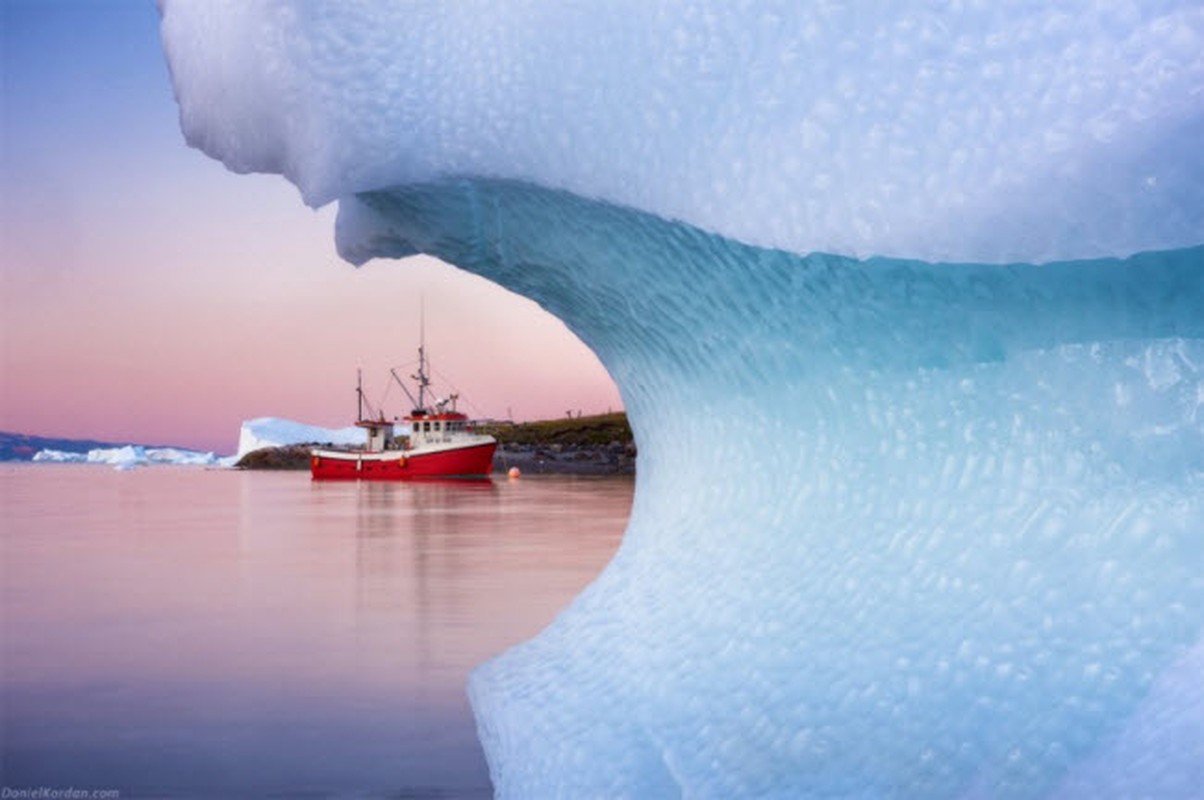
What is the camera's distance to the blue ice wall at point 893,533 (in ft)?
4.29

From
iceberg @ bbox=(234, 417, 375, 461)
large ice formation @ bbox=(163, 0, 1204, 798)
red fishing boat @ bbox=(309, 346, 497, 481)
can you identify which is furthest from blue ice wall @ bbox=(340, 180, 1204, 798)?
iceberg @ bbox=(234, 417, 375, 461)

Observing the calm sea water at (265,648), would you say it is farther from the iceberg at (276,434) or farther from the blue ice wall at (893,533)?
the iceberg at (276,434)

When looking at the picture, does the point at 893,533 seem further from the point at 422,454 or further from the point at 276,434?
the point at 276,434

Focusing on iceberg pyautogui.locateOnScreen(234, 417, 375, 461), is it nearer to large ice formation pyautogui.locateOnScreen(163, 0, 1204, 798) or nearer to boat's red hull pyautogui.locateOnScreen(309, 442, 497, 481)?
boat's red hull pyautogui.locateOnScreen(309, 442, 497, 481)

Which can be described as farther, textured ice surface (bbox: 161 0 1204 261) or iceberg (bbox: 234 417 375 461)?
iceberg (bbox: 234 417 375 461)

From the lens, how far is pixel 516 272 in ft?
6.47

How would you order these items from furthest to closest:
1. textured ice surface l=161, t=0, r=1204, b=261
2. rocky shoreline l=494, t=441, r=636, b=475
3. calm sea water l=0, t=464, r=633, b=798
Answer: rocky shoreline l=494, t=441, r=636, b=475 < calm sea water l=0, t=464, r=633, b=798 < textured ice surface l=161, t=0, r=1204, b=261

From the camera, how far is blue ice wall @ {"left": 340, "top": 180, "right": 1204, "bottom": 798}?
1.31m

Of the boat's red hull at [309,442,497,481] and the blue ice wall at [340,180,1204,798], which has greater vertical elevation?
the boat's red hull at [309,442,497,481]

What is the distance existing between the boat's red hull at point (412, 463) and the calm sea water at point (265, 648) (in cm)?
1447

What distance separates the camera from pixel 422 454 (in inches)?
1072

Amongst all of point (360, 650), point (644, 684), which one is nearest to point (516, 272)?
point (644, 684)

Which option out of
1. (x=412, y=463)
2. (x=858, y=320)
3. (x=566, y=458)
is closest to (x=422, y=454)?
(x=412, y=463)

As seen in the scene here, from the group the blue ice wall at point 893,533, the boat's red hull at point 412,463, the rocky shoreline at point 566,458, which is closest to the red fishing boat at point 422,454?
the boat's red hull at point 412,463
